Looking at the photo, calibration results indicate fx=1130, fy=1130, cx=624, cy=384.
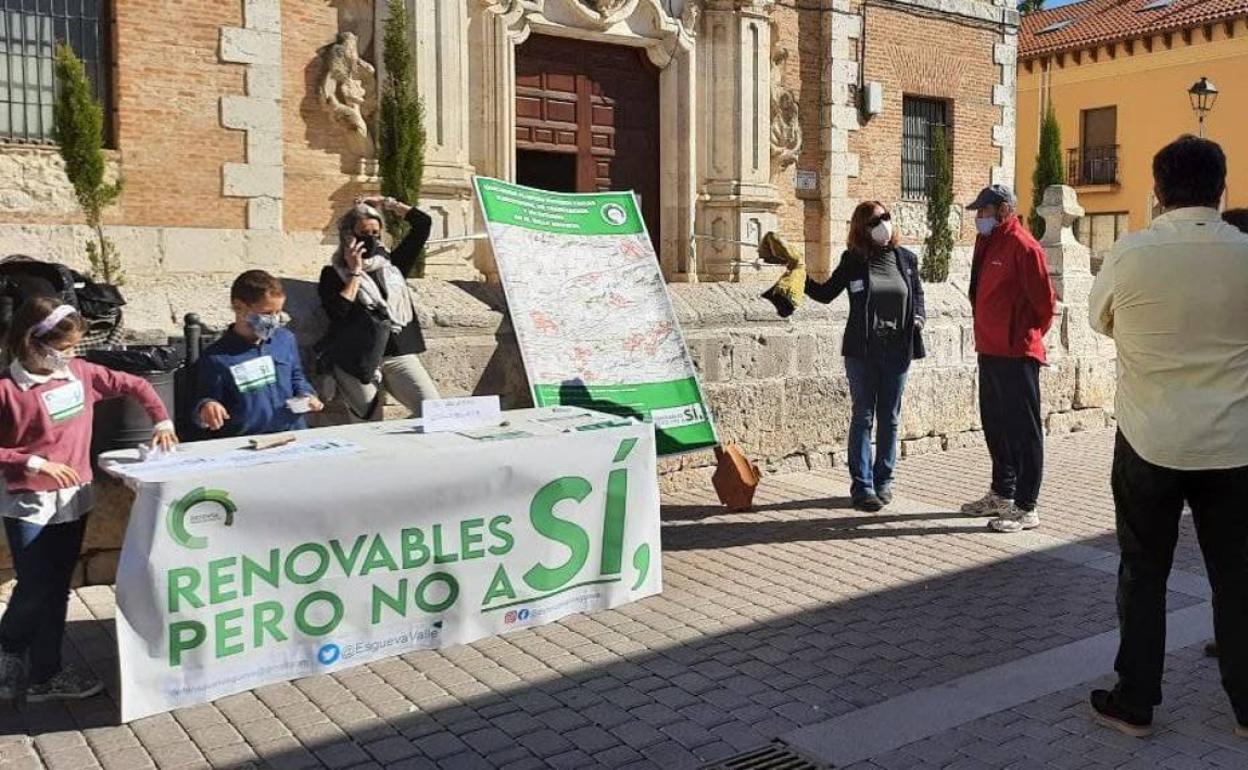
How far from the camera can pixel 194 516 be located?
3799mm

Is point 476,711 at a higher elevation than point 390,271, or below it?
below

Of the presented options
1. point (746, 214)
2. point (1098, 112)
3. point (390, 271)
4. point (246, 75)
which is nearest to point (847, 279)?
point (390, 271)

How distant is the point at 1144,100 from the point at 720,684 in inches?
1288

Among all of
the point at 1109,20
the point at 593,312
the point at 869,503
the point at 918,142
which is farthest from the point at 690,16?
the point at 1109,20

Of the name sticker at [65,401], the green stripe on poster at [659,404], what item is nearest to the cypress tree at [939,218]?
the green stripe on poster at [659,404]

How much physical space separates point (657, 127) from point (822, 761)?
12.6 m

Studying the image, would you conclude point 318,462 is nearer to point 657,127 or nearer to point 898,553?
point 898,553

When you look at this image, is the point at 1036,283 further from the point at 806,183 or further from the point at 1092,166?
the point at 1092,166

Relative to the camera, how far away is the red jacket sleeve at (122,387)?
4.05 meters

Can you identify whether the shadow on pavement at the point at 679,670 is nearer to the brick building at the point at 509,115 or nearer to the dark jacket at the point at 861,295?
the dark jacket at the point at 861,295

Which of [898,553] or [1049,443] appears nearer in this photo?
[898,553]

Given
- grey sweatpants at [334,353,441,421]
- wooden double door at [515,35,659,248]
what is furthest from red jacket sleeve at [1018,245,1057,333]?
wooden double door at [515,35,659,248]

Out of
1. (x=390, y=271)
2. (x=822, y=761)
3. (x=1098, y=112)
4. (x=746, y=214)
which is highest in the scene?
(x=1098, y=112)

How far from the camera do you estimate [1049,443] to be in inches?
371
